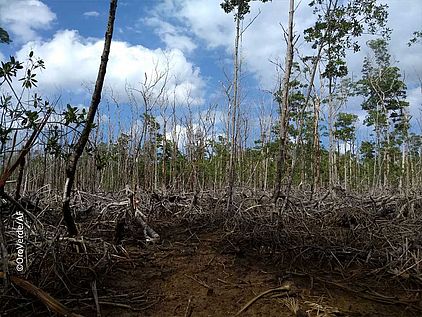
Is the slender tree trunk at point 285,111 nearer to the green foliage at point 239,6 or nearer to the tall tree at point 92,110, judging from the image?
the tall tree at point 92,110

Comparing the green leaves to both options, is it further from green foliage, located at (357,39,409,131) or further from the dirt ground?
green foliage, located at (357,39,409,131)

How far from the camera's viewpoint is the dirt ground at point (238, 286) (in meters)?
2.64

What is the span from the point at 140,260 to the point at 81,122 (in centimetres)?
155

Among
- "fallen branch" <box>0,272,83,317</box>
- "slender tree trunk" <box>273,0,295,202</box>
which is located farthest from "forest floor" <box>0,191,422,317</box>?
"slender tree trunk" <box>273,0,295,202</box>

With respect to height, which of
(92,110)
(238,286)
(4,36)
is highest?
(4,36)

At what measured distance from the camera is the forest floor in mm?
2613

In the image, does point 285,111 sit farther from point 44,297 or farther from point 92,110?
point 44,297

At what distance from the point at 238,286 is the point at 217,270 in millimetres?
382

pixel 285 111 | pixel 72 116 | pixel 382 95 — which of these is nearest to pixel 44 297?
pixel 72 116

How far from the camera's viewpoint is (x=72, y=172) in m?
2.86

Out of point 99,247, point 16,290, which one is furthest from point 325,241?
point 16,290

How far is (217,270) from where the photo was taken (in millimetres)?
3334

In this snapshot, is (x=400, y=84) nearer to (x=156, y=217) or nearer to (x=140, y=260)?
(x=156, y=217)

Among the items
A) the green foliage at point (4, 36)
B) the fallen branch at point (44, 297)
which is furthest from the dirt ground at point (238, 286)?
the green foliage at point (4, 36)
